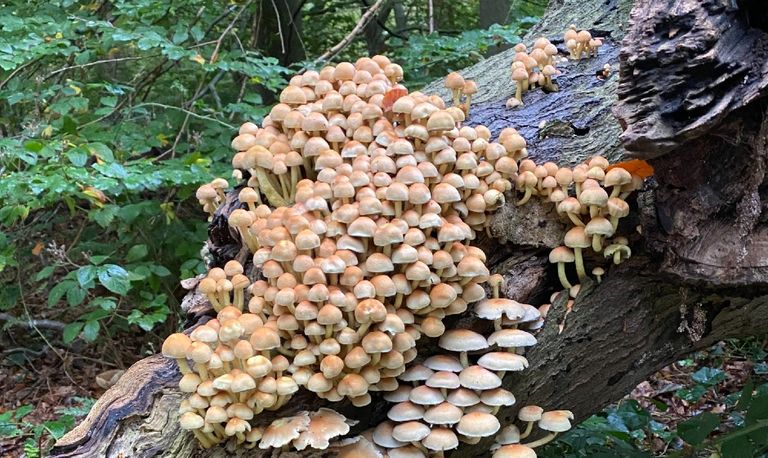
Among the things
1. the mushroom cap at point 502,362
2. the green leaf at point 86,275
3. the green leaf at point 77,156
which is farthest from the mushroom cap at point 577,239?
the green leaf at point 77,156

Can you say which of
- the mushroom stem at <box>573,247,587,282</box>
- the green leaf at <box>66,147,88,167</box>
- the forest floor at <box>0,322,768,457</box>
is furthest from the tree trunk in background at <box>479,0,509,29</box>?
the mushroom stem at <box>573,247,587,282</box>

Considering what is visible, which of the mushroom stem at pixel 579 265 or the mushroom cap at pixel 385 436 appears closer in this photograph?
the mushroom cap at pixel 385 436

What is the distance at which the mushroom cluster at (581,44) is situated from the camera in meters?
→ 3.18

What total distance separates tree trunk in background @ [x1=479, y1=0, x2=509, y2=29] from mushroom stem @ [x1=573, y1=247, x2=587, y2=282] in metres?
6.89

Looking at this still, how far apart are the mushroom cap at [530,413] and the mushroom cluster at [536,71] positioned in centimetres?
141

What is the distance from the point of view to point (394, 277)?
2.19 metres

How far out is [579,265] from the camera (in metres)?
2.48

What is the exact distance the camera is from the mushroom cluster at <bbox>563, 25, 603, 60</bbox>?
10.4 ft

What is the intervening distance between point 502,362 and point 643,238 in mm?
742

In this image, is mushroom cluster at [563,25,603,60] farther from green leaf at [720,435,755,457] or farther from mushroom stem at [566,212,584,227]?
green leaf at [720,435,755,457]

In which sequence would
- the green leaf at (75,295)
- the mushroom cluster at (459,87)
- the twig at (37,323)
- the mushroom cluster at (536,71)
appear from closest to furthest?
1. the mushroom cluster at (459,87)
2. the mushroom cluster at (536,71)
3. the green leaf at (75,295)
4. the twig at (37,323)

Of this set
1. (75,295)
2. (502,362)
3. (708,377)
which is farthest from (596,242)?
(75,295)

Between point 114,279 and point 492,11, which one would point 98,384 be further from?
point 492,11

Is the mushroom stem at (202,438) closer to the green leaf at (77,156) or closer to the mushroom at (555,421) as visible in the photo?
the mushroom at (555,421)
